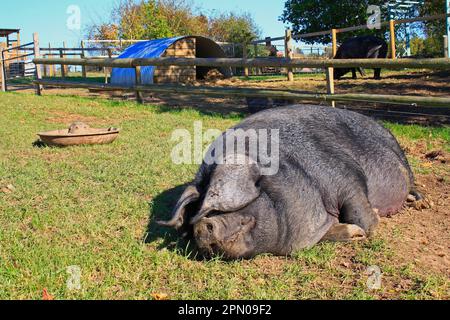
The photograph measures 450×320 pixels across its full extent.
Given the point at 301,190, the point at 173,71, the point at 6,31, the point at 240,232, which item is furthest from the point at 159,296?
the point at 6,31

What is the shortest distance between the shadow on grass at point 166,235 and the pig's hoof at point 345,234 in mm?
890

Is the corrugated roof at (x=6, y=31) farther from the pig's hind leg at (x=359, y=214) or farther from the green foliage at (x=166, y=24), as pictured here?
the pig's hind leg at (x=359, y=214)

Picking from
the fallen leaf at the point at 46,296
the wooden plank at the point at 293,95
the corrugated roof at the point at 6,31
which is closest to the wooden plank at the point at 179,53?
the wooden plank at the point at 293,95

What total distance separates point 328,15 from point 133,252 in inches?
1115

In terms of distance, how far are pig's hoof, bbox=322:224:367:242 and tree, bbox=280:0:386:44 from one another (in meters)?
25.9

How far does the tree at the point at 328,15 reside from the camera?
28734 mm

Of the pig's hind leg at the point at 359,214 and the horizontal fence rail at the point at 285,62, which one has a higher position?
the horizontal fence rail at the point at 285,62

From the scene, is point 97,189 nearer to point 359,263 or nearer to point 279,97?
point 359,263

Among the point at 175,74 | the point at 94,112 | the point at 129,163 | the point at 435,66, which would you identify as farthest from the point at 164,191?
the point at 175,74

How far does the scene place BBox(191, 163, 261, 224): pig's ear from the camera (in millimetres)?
2867

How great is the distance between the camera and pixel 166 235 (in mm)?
3535

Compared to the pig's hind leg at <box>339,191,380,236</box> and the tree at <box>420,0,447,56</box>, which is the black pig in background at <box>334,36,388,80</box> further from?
the pig's hind leg at <box>339,191,380,236</box>

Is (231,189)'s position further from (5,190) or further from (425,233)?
(5,190)

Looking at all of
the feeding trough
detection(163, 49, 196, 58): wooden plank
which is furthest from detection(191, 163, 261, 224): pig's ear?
detection(163, 49, 196, 58): wooden plank
